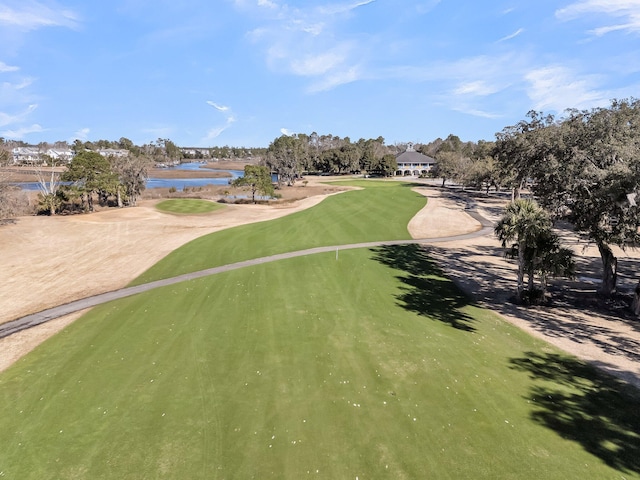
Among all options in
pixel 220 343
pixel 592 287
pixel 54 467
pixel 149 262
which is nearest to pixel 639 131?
pixel 592 287

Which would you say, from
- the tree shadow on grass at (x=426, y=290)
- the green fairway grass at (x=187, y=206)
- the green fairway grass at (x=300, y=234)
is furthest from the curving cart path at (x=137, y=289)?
the green fairway grass at (x=187, y=206)

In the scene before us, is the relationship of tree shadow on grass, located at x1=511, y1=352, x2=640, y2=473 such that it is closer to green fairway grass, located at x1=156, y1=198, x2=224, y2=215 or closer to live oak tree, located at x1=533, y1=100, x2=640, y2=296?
live oak tree, located at x1=533, y1=100, x2=640, y2=296

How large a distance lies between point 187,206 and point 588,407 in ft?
225

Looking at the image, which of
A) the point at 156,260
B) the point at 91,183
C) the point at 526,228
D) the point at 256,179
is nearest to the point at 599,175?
the point at 526,228

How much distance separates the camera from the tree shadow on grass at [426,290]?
75.0 ft

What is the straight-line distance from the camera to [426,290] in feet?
89.5

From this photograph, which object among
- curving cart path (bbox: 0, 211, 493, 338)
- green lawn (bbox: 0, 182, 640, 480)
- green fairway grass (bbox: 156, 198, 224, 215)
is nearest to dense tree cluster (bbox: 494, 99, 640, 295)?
green lawn (bbox: 0, 182, 640, 480)

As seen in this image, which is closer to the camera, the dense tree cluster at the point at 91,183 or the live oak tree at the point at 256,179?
the dense tree cluster at the point at 91,183

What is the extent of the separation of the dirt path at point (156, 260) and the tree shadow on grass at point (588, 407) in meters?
1.53

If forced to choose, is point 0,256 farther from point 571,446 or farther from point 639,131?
point 639,131

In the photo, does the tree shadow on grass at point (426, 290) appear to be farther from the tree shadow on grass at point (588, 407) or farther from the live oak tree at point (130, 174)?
the live oak tree at point (130, 174)

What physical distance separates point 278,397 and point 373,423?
3949 mm

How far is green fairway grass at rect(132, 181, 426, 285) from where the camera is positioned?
34947 millimetres

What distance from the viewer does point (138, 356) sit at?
17.2 m
